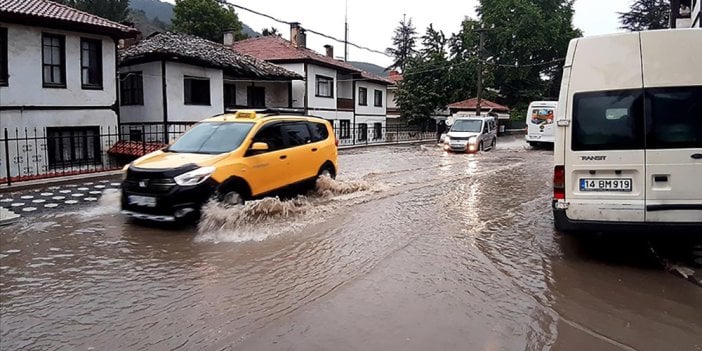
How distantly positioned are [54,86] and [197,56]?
21.4 ft

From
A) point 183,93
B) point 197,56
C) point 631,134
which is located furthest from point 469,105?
point 631,134

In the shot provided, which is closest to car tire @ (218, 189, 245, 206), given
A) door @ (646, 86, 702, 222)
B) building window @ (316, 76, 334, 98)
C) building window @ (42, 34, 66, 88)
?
door @ (646, 86, 702, 222)

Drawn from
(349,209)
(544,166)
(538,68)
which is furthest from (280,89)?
(538,68)

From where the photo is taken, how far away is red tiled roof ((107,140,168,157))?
56.6 ft

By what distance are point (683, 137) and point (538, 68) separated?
5520 centimetres

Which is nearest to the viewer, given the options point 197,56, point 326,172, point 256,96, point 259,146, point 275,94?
point 259,146

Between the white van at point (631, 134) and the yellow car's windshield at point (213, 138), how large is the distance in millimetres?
5215

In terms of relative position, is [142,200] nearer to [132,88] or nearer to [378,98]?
[132,88]

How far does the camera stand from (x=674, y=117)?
231 inches

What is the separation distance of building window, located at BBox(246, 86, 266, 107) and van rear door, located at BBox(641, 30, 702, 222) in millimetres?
25084

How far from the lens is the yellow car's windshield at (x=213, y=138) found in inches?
340

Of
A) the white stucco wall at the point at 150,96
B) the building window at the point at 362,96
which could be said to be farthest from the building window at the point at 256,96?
the building window at the point at 362,96

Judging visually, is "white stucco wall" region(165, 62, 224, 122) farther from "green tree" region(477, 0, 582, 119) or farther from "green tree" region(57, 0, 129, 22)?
"green tree" region(477, 0, 582, 119)

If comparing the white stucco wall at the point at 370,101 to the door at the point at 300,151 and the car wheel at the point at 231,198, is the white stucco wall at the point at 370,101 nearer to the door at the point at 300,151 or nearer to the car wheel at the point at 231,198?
the door at the point at 300,151
